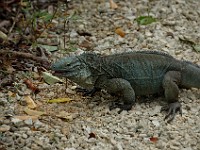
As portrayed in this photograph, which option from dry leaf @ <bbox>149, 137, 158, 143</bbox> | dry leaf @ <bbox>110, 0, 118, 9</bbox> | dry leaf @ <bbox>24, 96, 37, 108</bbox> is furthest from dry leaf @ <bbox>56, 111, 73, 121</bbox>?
dry leaf @ <bbox>110, 0, 118, 9</bbox>

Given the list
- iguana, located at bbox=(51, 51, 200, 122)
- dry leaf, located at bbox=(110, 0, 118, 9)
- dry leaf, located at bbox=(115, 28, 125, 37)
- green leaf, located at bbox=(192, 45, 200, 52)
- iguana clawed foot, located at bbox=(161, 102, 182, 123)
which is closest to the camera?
iguana clawed foot, located at bbox=(161, 102, 182, 123)

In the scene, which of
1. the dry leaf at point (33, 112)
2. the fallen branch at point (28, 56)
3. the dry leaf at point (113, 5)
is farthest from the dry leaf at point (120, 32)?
the dry leaf at point (33, 112)

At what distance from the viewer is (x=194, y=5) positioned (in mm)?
8953

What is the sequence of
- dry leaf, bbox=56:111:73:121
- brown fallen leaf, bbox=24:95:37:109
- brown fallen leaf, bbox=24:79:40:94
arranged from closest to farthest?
dry leaf, bbox=56:111:73:121 < brown fallen leaf, bbox=24:95:37:109 < brown fallen leaf, bbox=24:79:40:94

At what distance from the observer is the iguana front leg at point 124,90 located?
→ 6.36m

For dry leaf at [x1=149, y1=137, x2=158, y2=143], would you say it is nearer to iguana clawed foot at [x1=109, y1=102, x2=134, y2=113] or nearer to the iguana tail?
iguana clawed foot at [x1=109, y1=102, x2=134, y2=113]

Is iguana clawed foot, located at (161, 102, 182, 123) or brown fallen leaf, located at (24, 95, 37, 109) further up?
iguana clawed foot, located at (161, 102, 182, 123)

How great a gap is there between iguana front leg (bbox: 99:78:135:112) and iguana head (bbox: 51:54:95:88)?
0.26 meters

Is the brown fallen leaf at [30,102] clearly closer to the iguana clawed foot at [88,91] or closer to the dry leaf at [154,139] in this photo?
the iguana clawed foot at [88,91]

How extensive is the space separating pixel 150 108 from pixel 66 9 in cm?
307

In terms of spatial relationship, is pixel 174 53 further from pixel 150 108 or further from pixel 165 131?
pixel 165 131

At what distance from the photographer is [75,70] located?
638 cm

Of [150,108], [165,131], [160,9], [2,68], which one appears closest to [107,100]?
[150,108]

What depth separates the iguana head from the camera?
20.6 feet
